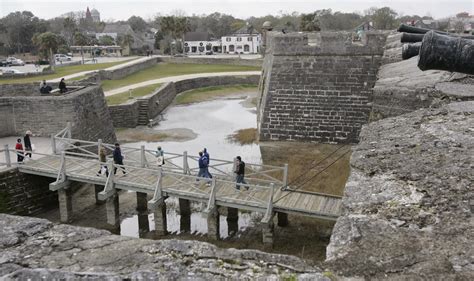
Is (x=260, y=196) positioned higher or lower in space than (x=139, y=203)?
higher

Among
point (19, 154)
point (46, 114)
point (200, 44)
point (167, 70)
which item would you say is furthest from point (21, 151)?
point (200, 44)

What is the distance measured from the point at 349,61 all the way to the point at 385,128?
10.8 m

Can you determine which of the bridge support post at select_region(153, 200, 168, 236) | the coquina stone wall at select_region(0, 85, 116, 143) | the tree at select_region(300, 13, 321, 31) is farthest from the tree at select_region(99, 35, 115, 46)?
the bridge support post at select_region(153, 200, 168, 236)

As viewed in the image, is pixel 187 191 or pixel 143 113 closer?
pixel 187 191

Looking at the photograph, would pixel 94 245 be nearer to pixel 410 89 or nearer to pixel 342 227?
pixel 342 227

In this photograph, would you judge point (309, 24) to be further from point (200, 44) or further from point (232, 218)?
point (232, 218)

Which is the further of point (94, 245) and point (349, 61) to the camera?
point (349, 61)

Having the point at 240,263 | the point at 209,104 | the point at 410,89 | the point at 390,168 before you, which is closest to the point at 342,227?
the point at 240,263

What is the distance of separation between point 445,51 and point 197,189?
6355mm

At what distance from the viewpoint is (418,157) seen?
384cm

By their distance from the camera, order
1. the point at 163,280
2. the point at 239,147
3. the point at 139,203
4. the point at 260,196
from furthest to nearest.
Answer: the point at 239,147
the point at 139,203
the point at 260,196
the point at 163,280

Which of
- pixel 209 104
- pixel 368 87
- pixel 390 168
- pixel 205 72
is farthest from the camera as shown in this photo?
pixel 205 72

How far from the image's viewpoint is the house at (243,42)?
6372 centimetres

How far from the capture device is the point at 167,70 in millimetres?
37688
